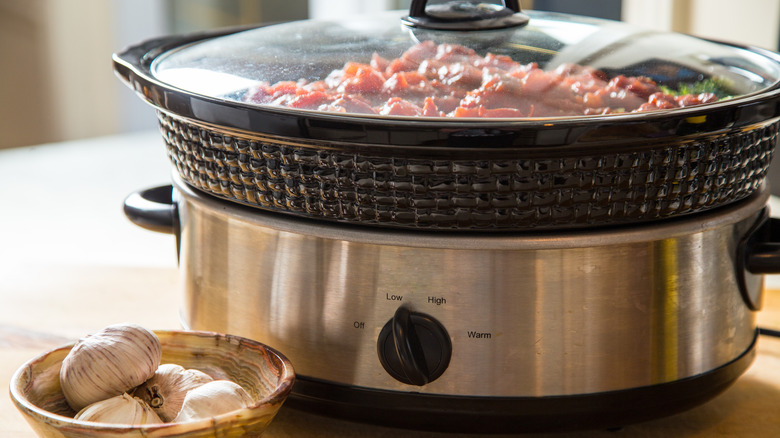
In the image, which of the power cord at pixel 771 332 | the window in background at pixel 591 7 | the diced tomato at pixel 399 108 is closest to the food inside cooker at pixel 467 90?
the diced tomato at pixel 399 108

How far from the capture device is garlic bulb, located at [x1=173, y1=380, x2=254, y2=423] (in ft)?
2.04

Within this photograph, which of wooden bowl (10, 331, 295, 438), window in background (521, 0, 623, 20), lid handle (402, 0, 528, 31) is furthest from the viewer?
window in background (521, 0, 623, 20)

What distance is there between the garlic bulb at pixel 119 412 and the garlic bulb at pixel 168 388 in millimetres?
28

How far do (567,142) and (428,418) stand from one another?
9.7 inches

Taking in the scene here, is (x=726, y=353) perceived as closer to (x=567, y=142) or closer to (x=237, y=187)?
(x=567, y=142)

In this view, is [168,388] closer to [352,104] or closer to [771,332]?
[352,104]

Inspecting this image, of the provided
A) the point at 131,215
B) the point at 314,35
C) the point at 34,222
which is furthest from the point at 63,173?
the point at 314,35

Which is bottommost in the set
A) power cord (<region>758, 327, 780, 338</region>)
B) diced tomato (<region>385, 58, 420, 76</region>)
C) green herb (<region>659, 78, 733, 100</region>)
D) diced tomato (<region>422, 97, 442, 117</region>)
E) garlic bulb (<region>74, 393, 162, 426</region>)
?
power cord (<region>758, 327, 780, 338</region>)

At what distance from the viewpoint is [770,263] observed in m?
0.72

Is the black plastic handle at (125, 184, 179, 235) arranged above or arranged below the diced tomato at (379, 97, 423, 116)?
below

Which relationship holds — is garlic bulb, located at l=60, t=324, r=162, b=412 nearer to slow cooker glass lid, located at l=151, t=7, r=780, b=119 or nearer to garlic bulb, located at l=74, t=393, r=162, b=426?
garlic bulb, located at l=74, t=393, r=162, b=426

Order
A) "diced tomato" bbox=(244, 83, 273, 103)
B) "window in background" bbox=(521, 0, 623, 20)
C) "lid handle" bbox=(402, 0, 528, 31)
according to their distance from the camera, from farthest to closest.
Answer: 1. "window in background" bbox=(521, 0, 623, 20)
2. "lid handle" bbox=(402, 0, 528, 31)
3. "diced tomato" bbox=(244, 83, 273, 103)

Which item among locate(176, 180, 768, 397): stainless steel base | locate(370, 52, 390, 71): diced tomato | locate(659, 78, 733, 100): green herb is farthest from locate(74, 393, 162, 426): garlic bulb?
locate(659, 78, 733, 100): green herb

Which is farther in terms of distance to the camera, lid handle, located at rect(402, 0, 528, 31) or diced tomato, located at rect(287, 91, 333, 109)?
lid handle, located at rect(402, 0, 528, 31)
